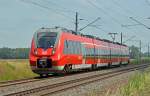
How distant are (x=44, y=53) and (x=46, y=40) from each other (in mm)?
935

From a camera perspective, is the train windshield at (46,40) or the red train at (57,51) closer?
the red train at (57,51)

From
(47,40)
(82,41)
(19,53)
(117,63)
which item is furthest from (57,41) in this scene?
(19,53)

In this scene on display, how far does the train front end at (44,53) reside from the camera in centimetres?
3135

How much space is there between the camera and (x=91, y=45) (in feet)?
145

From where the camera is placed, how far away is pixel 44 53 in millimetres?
31453

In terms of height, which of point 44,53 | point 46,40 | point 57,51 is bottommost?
point 44,53

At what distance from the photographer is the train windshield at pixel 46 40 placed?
31719 millimetres

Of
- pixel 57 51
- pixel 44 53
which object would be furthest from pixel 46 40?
pixel 57 51

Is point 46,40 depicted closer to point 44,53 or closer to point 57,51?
point 44,53

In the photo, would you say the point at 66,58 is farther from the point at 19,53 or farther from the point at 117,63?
the point at 19,53

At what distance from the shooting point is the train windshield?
3172 centimetres

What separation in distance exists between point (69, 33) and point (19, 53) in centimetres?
13406

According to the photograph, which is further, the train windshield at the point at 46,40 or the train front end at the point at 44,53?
the train windshield at the point at 46,40

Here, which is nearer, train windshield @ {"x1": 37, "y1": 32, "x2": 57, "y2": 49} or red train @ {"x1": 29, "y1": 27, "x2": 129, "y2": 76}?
red train @ {"x1": 29, "y1": 27, "x2": 129, "y2": 76}
